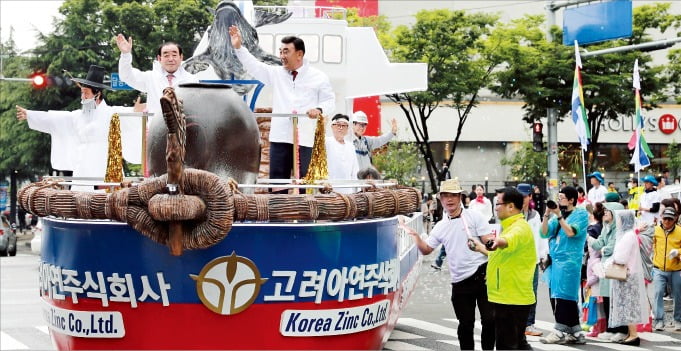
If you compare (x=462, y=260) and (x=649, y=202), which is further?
(x=649, y=202)

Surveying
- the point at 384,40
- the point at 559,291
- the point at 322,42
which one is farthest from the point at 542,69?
the point at 559,291

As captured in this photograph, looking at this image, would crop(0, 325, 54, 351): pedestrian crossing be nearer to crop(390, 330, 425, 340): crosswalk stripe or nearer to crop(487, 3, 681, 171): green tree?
crop(390, 330, 425, 340): crosswalk stripe

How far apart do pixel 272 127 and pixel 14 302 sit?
29.3 feet

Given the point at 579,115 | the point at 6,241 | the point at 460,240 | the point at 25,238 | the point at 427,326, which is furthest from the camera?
the point at 25,238

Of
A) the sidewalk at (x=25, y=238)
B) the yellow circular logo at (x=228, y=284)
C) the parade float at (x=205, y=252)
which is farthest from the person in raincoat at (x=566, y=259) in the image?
the sidewalk at (x=25, y=238)

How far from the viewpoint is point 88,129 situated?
951 cm

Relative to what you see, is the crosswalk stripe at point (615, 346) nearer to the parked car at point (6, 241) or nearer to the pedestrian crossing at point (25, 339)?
the pedestrian crossing at point (25, 339)

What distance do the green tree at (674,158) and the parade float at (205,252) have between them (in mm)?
38127

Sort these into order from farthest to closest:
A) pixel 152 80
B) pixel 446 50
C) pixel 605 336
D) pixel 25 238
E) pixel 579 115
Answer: pixel 25 238 < pixel 446 50 < pixel 579 115 < pixel 605 336 < pixel 152 80

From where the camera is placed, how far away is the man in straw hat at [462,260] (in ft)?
31.2

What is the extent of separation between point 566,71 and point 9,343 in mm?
24666

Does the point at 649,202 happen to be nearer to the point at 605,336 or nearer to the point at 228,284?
the point at 605,336

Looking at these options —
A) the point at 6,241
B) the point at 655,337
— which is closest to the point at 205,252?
the point at 655,337

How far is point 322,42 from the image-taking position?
14.5 meters
